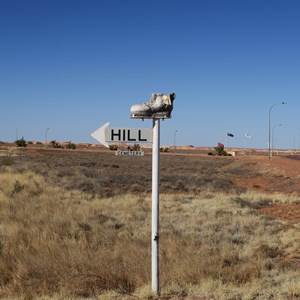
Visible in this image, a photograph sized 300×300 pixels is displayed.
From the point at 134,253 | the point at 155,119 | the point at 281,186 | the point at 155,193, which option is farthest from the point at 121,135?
the point at 281,186

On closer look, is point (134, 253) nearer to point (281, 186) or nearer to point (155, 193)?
point (155, 193)

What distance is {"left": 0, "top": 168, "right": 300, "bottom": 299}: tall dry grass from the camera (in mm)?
6770

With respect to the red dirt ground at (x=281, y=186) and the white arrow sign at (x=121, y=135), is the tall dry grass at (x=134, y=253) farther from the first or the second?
the white arrow sign at (x=121, y=135)

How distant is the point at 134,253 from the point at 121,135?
3.19 metres

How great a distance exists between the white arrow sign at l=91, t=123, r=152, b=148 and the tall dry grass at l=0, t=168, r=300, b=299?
2144mm

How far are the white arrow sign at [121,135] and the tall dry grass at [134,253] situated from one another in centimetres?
214

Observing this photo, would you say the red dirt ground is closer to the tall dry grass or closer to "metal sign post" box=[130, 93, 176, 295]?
the tall dry grass

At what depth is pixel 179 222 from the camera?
1396cm

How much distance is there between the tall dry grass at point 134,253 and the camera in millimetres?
6770

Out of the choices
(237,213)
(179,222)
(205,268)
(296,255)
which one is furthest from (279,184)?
(205,268)

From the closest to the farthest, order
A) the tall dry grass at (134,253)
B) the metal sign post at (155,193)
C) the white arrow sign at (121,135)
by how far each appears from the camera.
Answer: the metal sign post at (155,193) < the white arrow sign at (121,135) < the tall dry grass at (134,253)

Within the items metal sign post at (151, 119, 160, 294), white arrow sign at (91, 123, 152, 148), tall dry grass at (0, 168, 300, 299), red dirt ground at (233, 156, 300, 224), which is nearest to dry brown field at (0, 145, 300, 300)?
tall dry grass at (0, 168, 300, 299)

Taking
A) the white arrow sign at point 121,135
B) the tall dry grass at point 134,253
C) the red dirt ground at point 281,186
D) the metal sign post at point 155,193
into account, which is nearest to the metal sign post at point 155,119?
the metal sign post at point 155,193

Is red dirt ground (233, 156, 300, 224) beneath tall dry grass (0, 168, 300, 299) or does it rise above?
beneath
